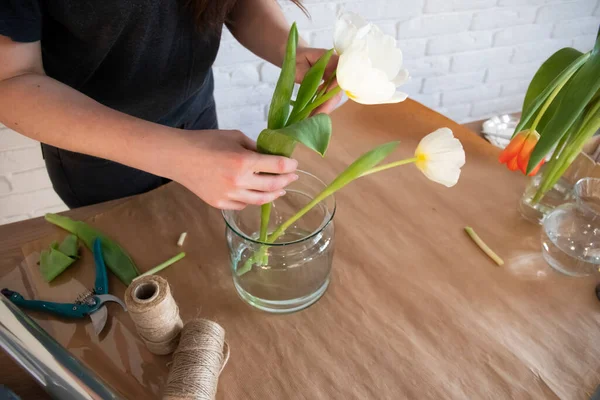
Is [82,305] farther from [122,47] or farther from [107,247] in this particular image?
[122,47]

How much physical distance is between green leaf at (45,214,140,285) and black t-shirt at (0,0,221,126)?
0.16 m

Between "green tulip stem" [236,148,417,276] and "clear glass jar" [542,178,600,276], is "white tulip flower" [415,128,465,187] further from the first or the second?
"clear glass jar" [542,178,600,276]

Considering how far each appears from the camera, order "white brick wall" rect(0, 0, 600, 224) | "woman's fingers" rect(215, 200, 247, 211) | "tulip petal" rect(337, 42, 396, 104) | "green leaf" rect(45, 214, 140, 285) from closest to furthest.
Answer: "tulip petal" rect(337, 42, 396, 104) < "woman's fingers" rect(215, 200, 247, 211) < "green leaf" rect(45, 214, 140, 285) < "white brick wall" rect(0, 0, 600, 224)

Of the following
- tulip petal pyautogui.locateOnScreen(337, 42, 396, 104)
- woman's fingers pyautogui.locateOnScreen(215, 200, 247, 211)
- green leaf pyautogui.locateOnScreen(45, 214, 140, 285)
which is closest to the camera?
tulip petal pyautogui.locateOnScreen(337, 42, 396, 104)

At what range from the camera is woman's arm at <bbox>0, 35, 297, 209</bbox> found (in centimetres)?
42

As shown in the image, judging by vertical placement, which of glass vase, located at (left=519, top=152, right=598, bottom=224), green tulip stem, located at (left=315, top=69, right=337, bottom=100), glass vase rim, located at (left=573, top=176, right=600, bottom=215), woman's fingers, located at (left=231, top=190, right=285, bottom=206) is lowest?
glass vase, located at (left=519, top=152, right=598, bottom=224)

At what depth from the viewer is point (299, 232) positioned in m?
0.55

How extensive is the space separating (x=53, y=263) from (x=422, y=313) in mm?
408

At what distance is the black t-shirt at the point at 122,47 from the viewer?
1.61 feet

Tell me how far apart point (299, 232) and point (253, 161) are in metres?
0.17

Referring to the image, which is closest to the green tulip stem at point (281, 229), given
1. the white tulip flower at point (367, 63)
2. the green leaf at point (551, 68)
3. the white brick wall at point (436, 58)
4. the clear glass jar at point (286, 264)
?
the clear glass jar at point (286, 264)

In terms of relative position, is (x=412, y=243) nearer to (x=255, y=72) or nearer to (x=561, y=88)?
(x=561, y=88)

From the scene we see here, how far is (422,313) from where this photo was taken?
528mm

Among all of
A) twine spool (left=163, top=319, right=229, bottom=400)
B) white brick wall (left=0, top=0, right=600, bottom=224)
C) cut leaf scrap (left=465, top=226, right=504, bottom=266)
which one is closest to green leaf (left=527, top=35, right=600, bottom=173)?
cut leaf scrap (left=465, top=226, right=504, bottom=266)
